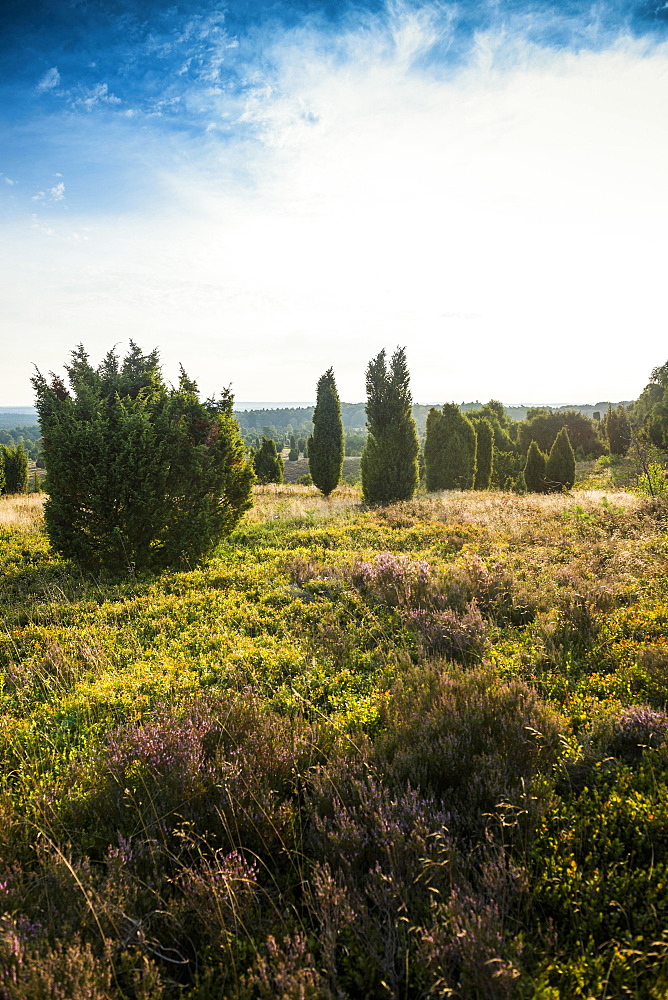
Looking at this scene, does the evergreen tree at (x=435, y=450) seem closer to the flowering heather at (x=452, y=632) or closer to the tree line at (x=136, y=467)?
the tree line at (x=136, y=467)

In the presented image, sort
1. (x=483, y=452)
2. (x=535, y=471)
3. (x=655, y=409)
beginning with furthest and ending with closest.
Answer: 1. (x=483, y=452)
2. (x=535, y=471)
3. (x=655, y=409)

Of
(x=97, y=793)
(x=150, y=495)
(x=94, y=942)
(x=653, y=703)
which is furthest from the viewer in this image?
(x=150, y=495)

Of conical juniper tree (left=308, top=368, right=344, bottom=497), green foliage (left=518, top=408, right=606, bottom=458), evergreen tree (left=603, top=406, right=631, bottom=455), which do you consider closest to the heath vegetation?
conical juniper tree (left=308, top=368, right=344, bottom=497)

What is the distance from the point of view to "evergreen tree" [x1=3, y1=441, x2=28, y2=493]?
2917 centimetres

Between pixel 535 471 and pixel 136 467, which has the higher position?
pixel 136 467

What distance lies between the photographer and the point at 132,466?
778 centimetres

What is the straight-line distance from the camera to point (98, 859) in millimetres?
2430

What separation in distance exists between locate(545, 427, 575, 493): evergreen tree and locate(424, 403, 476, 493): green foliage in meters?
4.35

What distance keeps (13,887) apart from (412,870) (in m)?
1.93

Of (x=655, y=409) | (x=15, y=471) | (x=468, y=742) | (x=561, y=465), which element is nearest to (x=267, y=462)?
(x=15, y=471)

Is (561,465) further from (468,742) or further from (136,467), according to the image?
(468,742)

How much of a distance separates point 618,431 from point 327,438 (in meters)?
29.8

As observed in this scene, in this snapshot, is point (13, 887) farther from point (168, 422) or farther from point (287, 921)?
point (168, 422)

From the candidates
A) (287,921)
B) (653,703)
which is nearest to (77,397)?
(287,921)
